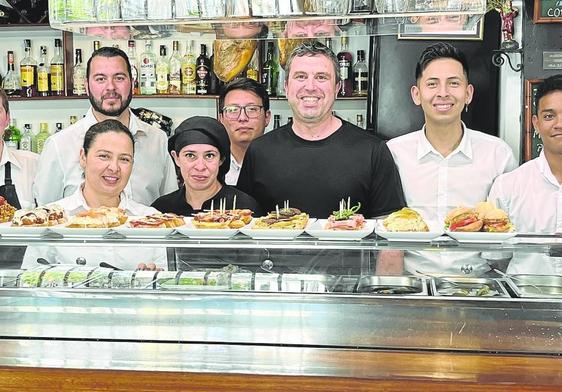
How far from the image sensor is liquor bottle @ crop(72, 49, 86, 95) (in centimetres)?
559

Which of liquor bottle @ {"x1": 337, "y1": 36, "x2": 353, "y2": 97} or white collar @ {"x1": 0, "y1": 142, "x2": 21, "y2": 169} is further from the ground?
liquor bottle @ {"x1": 337, "y1": 36, "x2": 353, "y2": 97}

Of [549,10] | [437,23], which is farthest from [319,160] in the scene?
[549,10]

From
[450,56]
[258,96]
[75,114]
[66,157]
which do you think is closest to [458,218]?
[450,56]

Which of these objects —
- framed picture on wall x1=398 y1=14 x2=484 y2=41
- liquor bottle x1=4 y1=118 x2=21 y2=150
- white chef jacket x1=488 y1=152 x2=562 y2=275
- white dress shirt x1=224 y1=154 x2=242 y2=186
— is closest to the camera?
framed picture on wall x1=398 y1=14 x2=484 y2=41

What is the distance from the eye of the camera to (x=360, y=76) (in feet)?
17.7

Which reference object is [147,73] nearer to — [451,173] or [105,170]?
[105,170]

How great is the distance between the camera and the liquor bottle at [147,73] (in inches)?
217

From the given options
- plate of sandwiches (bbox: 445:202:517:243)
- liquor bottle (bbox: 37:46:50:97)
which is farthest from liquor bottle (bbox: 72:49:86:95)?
plate of sandwiches (bbox: 445:202:517:243)

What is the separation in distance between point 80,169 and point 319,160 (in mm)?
1320

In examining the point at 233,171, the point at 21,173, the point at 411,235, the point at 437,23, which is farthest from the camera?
the point at 233,171

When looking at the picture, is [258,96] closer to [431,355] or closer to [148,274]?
[148,274]

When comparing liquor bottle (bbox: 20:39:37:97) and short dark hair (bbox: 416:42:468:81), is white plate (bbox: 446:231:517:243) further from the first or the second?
liquor bottle (bbox: 20:39:37:97)

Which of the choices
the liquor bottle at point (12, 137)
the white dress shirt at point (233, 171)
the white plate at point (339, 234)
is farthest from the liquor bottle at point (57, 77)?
the white plate at point (339, 234)

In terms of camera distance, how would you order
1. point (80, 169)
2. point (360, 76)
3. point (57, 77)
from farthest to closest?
point (57, 77), point (360, 76), point (80, 169)
